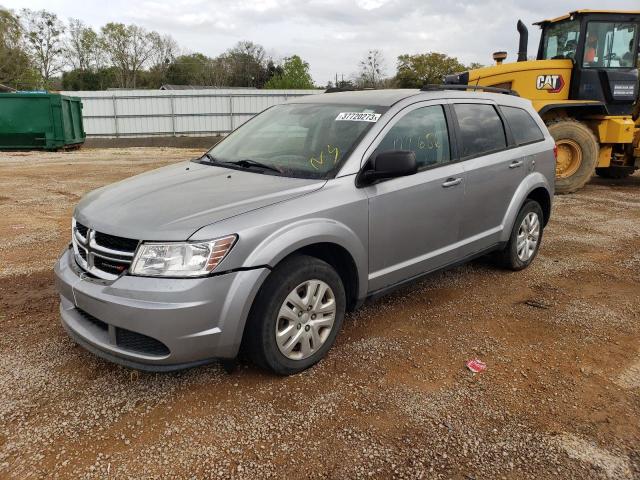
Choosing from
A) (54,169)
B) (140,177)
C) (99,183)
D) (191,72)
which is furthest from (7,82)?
(140,177)

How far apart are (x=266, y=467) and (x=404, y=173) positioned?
1.88 m

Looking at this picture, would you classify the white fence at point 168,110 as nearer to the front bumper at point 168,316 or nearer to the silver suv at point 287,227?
the silver suv at point 287,227

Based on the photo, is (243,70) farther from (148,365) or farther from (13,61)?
(148,365)

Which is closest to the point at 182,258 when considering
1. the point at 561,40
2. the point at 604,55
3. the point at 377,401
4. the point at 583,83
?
the point at 377,401

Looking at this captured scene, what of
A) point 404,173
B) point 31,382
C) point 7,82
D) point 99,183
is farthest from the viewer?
point 7,82

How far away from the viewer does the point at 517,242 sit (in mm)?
4926

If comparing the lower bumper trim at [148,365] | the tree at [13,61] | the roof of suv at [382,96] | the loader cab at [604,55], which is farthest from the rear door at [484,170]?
the tree at [13,61]

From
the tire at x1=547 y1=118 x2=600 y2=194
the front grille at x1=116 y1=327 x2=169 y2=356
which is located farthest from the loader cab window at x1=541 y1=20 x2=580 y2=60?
the front grille at x1=116 y1=327 x2=169 y2=356

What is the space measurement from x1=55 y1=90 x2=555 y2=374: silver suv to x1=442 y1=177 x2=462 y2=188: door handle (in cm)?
1

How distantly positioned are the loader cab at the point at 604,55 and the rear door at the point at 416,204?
679 cm

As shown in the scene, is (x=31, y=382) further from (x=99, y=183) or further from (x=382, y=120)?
(x=99, y=183)

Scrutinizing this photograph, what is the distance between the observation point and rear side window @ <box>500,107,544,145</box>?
4.76m

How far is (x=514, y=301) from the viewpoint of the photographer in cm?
436

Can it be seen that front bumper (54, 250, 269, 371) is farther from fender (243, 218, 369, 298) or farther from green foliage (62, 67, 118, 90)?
green foliage (62, 67, 118, 90)
